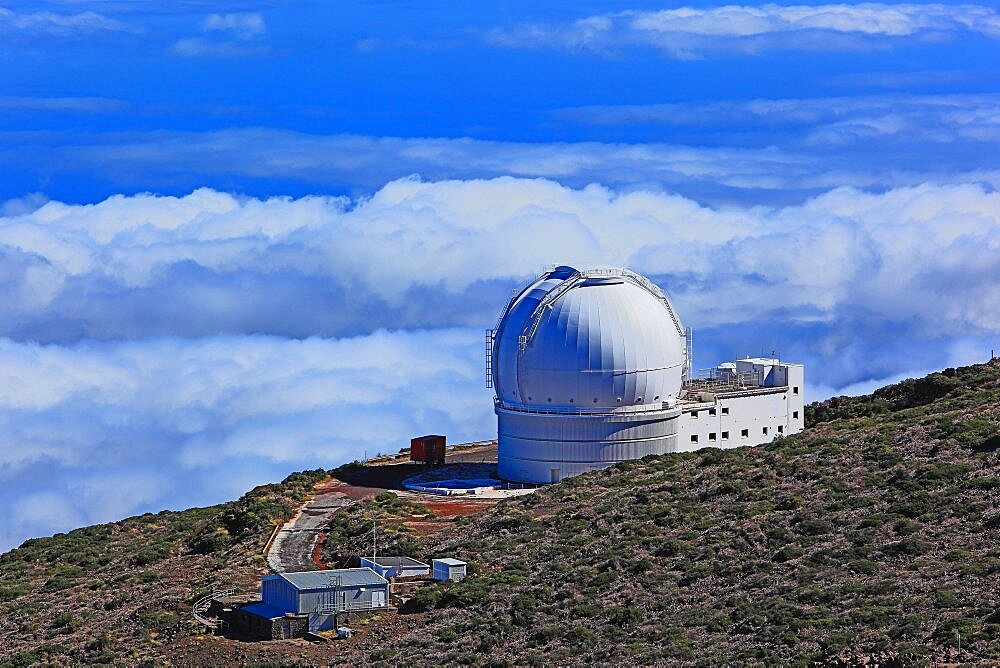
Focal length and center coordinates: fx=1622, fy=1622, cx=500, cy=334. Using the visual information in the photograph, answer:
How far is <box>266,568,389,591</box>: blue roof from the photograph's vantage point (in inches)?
1694

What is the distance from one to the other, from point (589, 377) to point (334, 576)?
18.1m

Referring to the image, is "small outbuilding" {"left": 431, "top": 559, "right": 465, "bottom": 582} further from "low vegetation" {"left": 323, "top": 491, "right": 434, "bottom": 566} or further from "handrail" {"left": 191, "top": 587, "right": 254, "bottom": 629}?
"handrail" {"left": 191, "top": 587, "right": 254, "bottom": 629}

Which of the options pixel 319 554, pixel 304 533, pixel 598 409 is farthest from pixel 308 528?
pixel 598 409

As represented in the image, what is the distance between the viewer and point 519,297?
62.7m

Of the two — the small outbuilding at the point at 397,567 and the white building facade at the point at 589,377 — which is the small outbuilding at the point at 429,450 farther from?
the small outbuilding at the point at 397,567

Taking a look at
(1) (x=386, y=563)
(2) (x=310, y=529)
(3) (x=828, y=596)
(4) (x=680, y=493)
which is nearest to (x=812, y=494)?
(4) (x=680, y=493)

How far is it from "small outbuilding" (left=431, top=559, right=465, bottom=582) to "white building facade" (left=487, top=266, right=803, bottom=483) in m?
14.6

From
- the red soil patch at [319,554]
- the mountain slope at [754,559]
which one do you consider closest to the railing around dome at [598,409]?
the mountain slope at [754,559]

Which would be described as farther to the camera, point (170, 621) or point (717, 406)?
point (717, 406)

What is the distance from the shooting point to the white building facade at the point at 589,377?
59.6 m

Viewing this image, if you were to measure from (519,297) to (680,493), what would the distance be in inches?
553

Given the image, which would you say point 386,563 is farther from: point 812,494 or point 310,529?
point 812,494

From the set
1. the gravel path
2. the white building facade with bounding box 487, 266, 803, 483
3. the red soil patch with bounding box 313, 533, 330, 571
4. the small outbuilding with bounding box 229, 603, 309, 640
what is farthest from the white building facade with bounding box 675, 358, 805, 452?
the small outbuilding with bounding box 229, 603, 309, 640

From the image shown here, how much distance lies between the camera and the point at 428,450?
2586 inches
